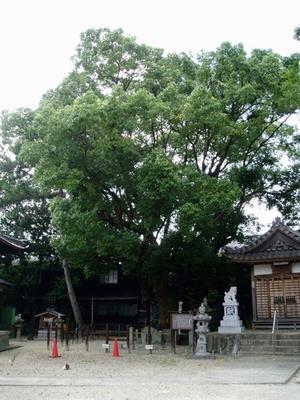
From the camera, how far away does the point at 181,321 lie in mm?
19672

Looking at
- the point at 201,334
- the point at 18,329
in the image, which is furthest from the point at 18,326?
the point at 201,334

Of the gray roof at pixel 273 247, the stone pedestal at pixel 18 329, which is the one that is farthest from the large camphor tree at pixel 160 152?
the stone pedestal at pixel 18 329

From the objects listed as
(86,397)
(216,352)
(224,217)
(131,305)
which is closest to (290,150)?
(224,217)

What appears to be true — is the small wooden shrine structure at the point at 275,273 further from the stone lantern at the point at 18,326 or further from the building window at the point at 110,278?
the stone lantern at the point at 18,326

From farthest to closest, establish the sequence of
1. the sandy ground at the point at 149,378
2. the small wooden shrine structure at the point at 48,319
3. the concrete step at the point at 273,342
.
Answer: the small wooden shrine structure at the point at 48,319, the concrete step at the point at 273,342, the sandy ground at the point at 149,378

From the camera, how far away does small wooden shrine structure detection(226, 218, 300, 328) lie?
23.4m

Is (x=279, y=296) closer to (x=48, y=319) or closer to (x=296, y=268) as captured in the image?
(x=296, y=268)

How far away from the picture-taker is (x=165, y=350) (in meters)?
21.5

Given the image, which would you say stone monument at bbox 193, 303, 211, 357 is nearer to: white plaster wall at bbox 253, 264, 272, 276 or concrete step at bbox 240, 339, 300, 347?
concrete step at bbox 240, 339, 300, 347

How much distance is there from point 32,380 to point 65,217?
38.4 ft

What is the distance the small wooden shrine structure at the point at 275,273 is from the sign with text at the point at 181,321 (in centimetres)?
584

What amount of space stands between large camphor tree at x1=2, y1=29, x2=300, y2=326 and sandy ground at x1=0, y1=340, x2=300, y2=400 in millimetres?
6494

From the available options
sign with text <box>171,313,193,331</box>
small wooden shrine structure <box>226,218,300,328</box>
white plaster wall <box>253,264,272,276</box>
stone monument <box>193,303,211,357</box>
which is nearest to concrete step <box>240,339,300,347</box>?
stone monument <box>193,303,211,357</box>

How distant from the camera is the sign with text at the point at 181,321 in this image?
64.1 feet
